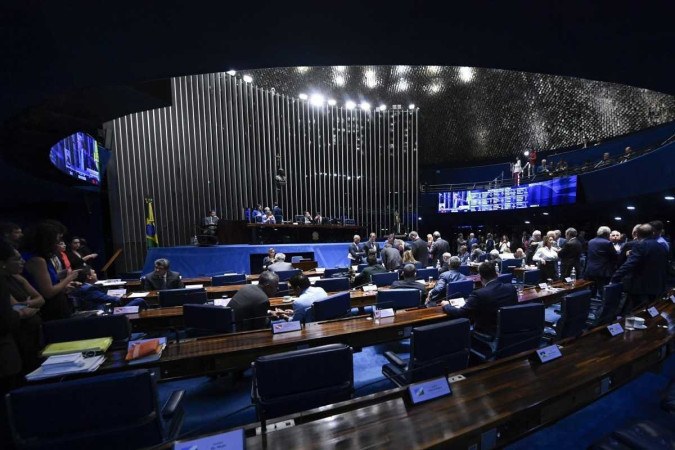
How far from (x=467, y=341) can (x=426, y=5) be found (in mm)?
2423

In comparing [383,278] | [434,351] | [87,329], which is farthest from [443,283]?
[87,329]

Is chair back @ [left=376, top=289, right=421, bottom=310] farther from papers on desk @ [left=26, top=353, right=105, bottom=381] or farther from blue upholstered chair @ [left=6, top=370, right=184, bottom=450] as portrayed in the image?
papers on desk @ [left=26, top=353, right=105, bottom=381]

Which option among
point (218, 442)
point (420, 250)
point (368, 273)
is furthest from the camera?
point (420, 250)

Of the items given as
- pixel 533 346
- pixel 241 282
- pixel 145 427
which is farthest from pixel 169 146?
pixel 533 346

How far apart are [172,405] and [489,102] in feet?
53.4

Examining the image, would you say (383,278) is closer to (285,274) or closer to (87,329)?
(285,274)

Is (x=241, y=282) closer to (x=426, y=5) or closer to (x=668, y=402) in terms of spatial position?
(x=426, y=5)

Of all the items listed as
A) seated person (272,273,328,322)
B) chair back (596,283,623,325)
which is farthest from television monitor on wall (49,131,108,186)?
chair back (596,283,623,325)

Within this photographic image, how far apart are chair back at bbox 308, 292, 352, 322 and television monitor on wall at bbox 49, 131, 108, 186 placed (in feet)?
17.8

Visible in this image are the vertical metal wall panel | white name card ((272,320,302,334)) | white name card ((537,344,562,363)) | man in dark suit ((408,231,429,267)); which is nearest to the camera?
white name card ((537,344,562,363))

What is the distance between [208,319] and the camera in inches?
106

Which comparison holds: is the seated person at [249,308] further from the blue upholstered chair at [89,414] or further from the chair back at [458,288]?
the chair back at [458,288]

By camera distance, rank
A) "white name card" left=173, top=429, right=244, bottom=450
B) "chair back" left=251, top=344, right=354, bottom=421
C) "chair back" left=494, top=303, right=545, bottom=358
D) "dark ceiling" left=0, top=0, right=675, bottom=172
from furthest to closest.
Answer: "chair back" left=494, top=303, right=545, bottom=358, "dark ceiling" left=0, top=0, right=675, bottom=172, "chair back" left=251, top=344, right=354, bottom=421, "white name card" left=173, top=429, right=244, bottom=450

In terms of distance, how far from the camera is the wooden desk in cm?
113
